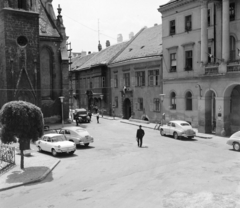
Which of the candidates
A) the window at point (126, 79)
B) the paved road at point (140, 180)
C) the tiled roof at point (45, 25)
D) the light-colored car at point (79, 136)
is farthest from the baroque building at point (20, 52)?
the paved road at point (140, 180)

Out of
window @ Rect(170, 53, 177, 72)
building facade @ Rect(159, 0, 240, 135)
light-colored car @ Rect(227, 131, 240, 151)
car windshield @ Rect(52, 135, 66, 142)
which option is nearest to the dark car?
building facade @ Rect(159, 0, 240, 135)

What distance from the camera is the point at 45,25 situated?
4038 centimetres

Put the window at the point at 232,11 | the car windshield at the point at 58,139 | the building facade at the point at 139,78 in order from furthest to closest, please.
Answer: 1. the building facade at the point at 139,78
2. the window at the point at 232,11
3. the car windshield at the point at 58,139

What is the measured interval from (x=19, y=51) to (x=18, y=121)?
65.6ft

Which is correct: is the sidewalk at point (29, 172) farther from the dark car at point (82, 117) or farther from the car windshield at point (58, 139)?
the dark car at point (82, 117)

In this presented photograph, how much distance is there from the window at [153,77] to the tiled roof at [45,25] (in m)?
13.4

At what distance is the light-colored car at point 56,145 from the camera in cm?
2080

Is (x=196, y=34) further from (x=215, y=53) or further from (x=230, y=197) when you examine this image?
(x=230, y=197)

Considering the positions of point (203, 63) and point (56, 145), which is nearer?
point (56, 145)

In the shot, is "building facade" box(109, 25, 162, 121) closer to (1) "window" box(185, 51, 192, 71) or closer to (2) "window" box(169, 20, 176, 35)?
(2) "window" box(169, 20, 176, 35)

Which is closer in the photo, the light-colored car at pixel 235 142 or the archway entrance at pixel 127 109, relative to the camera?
the light-colored car at pixel 235 142

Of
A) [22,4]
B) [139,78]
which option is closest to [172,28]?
[139,78]

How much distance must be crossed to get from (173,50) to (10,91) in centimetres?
1909

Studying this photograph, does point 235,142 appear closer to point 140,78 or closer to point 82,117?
point 140,78
